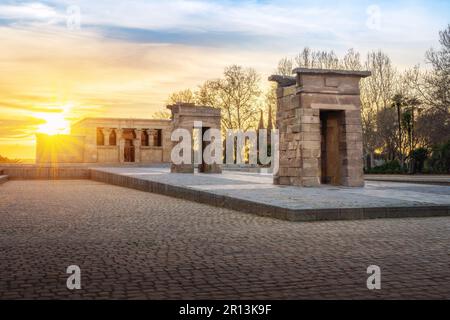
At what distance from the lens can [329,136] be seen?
18.9 metres

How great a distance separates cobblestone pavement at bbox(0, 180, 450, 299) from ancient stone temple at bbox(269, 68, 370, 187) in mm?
6426

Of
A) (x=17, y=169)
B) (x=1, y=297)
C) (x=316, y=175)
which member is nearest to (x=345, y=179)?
(x=316, y=175)

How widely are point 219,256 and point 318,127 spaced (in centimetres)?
1137

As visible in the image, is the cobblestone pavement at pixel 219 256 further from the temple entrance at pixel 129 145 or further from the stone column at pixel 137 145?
the temple entrance at pixel 129 145

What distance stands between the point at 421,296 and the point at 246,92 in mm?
51588

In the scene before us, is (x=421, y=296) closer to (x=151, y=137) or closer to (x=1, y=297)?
(x=1, y=297)

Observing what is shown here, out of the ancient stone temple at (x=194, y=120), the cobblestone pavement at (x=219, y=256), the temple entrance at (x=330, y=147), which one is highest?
the ancient stone temple at (x=194, y=120)

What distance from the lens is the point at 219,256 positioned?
6.86m

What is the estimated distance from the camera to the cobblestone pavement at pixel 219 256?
5.17 meters

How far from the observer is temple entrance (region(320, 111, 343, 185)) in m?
18.4

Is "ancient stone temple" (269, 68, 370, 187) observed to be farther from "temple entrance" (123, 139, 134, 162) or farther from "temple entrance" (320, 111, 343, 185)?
"temple entrance" (123, 139, 134, 162)

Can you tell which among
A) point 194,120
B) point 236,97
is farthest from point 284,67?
point 194,120

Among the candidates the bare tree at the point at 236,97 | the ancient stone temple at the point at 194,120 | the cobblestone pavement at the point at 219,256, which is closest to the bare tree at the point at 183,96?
the bare tree at the point at 236,97

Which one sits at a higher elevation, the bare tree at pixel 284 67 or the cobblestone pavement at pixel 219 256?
the bare tree at pixel 284 67
